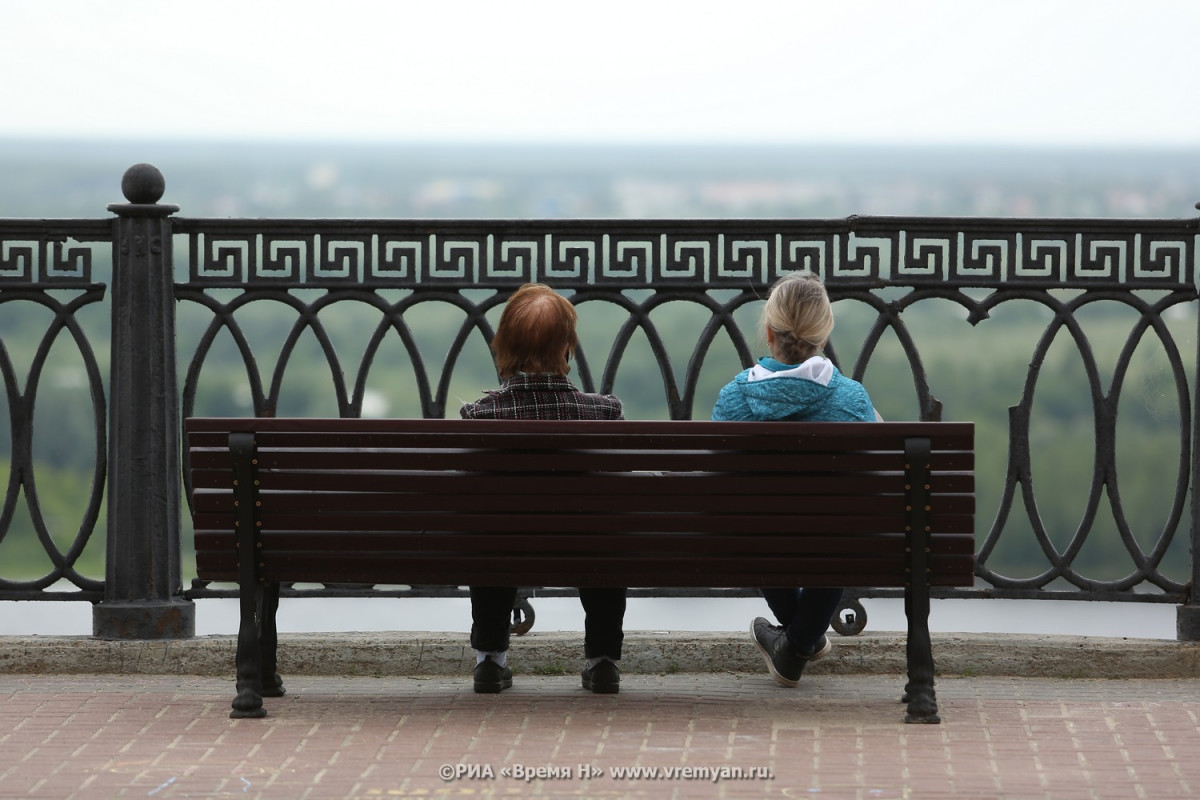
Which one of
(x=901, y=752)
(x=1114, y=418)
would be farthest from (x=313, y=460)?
(x=1114, y=418)

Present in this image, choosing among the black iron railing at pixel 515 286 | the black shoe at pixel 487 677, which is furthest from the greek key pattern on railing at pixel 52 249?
the black shoe at pixel 487 677

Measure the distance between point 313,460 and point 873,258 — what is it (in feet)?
7.00

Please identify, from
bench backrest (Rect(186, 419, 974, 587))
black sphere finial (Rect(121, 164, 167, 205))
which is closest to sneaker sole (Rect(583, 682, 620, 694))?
bench backrest (Rect(186, 419, 974, 587))

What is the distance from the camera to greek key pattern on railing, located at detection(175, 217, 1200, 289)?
529cm

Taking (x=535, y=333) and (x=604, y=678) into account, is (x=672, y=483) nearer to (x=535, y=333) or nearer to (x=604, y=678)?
(x=535, y=333)

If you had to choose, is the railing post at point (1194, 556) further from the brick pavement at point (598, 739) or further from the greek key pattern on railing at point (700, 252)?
the greek key pattern on railing at point (700, 252)

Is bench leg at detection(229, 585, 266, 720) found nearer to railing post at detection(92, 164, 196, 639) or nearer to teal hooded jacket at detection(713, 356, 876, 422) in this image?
railing post at detection(92, 164, 196, 639)

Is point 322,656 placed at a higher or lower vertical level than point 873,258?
lower

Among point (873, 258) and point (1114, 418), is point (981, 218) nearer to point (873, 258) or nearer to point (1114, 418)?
point (873, 258)

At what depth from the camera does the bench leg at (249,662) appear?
446cm

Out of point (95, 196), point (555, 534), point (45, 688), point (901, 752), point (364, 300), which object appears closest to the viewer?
point (901, 752)

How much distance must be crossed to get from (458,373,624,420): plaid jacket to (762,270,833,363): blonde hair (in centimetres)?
59

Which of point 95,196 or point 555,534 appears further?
point 95,196

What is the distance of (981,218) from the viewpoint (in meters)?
5.29
